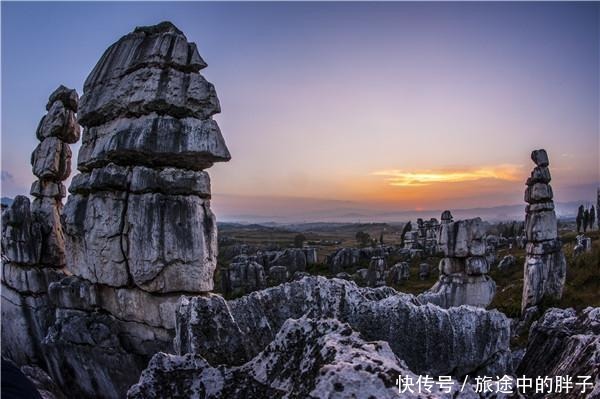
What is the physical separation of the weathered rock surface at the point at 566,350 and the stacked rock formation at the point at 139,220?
803 centimetres

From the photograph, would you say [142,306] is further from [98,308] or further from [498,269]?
[498,269]

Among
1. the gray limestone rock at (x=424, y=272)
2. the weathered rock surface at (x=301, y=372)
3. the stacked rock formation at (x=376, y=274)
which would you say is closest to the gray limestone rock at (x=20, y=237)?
the weathered rock surface at (x=301, y=372)

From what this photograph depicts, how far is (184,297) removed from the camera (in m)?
6.71

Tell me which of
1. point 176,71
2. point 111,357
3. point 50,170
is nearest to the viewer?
point 111,357

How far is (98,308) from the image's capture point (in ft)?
40.7

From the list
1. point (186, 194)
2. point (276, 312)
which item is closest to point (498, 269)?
point (186, 194)

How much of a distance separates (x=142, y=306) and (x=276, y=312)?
7.17 meters

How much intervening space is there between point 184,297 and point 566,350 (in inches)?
212

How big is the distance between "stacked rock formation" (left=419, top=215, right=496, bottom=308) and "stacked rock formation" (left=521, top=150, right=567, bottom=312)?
349 cm

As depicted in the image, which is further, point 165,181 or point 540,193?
point 540,193

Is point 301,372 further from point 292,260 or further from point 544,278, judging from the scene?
point 292,260

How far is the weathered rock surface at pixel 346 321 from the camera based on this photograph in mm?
5363

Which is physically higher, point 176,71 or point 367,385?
point 176,71

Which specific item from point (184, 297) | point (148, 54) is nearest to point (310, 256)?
point (148, 54)
